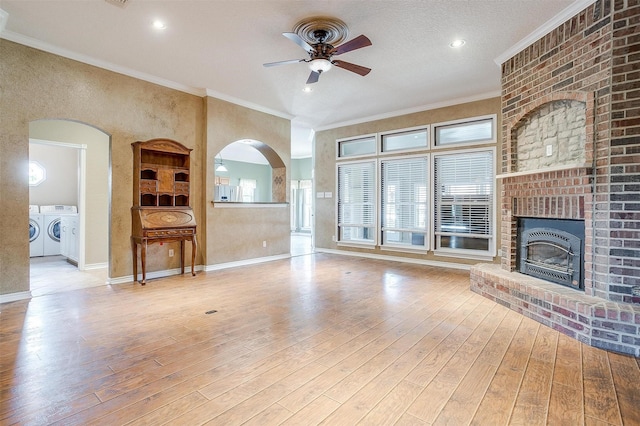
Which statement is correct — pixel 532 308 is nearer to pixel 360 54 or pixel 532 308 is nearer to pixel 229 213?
pixel 360 54

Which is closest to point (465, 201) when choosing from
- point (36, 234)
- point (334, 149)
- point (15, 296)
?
point (334, 149)

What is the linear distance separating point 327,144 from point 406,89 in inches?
110

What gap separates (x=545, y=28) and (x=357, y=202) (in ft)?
14.9

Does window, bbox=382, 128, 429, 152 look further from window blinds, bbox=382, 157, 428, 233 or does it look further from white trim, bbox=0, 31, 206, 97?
white trim, bbox=0, 31, 206, 97

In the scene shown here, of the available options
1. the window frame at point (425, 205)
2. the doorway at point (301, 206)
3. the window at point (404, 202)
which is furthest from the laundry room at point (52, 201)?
the doorway at point (301, 206)

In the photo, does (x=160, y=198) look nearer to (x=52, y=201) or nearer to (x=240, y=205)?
(x=240, y=205)

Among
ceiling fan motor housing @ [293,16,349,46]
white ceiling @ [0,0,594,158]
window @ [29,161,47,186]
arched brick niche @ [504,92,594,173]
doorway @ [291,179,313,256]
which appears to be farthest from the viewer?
doorway @ [291,179,313,256]

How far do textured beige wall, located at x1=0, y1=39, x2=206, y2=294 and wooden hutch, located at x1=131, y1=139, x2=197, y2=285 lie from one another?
0.16 m

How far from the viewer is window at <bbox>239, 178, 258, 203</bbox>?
13.0 meters

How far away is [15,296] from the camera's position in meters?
3.75

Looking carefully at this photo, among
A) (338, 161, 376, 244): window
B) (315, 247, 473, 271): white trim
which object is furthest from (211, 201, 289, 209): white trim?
(315, 247, 473, 271): white trim

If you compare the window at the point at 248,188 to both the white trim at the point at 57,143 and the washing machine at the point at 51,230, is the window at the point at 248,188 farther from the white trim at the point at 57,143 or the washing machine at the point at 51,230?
the white trim at the point at 57,143

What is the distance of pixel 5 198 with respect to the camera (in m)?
3.68

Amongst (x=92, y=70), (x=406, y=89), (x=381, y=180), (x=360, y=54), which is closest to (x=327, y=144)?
(x=381, y=180)
